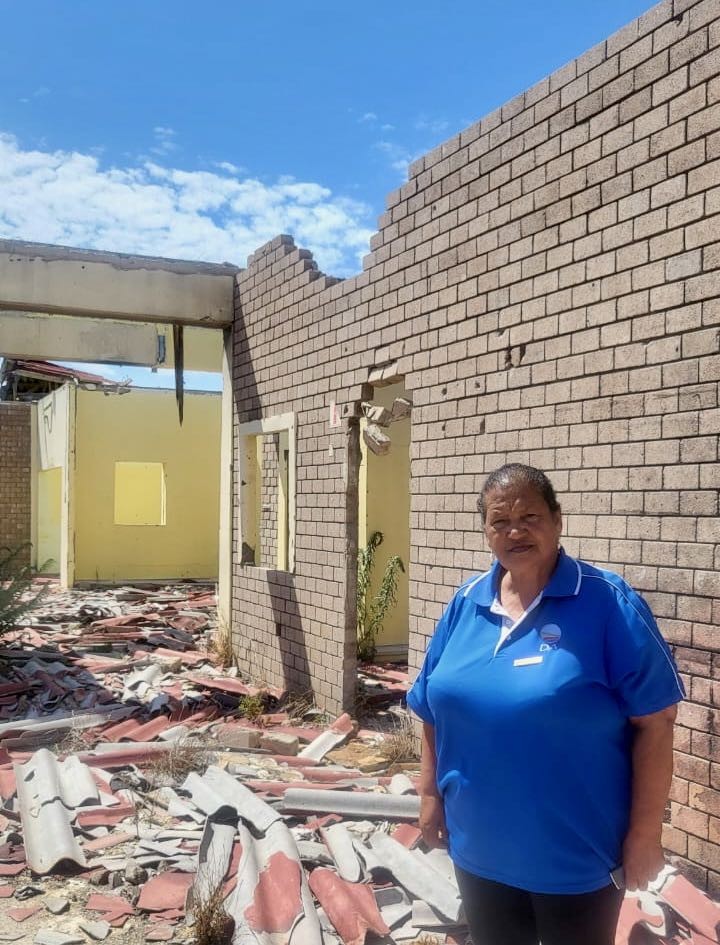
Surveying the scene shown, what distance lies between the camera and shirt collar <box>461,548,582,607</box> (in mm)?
2260

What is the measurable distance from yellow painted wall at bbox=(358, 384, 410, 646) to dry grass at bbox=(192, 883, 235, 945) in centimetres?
726

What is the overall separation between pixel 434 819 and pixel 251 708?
216 inches

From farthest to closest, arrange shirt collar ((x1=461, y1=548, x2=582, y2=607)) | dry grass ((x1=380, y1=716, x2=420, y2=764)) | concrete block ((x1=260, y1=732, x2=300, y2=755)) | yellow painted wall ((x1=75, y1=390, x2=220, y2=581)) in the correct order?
yellow painted wall ((x1=75, y1=390, x2=220, y2=581)) → concrete block ((x1=260, y1=732, x2=300, y2=755)) → dry grass ((x1=380, y1=716, x2=420, y2=764)) → shirt collar ((x1=461, y1=548, x2=582, y2=607))

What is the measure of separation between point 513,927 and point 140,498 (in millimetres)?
24640

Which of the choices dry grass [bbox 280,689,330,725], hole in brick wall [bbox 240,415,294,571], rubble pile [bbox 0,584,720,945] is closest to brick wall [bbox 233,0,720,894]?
dry grass [bbox 280,689,330,725]

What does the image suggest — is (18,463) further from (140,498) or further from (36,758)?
(36,758)

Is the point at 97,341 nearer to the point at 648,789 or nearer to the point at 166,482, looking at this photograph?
the point at 166,482

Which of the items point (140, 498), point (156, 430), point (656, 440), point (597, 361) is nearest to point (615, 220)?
point (597, 361)

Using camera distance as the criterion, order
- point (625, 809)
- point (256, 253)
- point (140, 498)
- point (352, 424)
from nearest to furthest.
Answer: point (625, 809) → point (352, 424) → point (256, 253) → point (140, 498)

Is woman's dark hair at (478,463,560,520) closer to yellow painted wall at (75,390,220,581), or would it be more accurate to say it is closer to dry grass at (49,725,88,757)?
dry grass at (49,725,88,757)

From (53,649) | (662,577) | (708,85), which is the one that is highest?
(708,85)

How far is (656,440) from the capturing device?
14.4ft

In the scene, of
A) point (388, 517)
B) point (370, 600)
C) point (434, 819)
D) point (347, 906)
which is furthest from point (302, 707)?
point (434, 819)

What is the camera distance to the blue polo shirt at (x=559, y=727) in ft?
6.97
